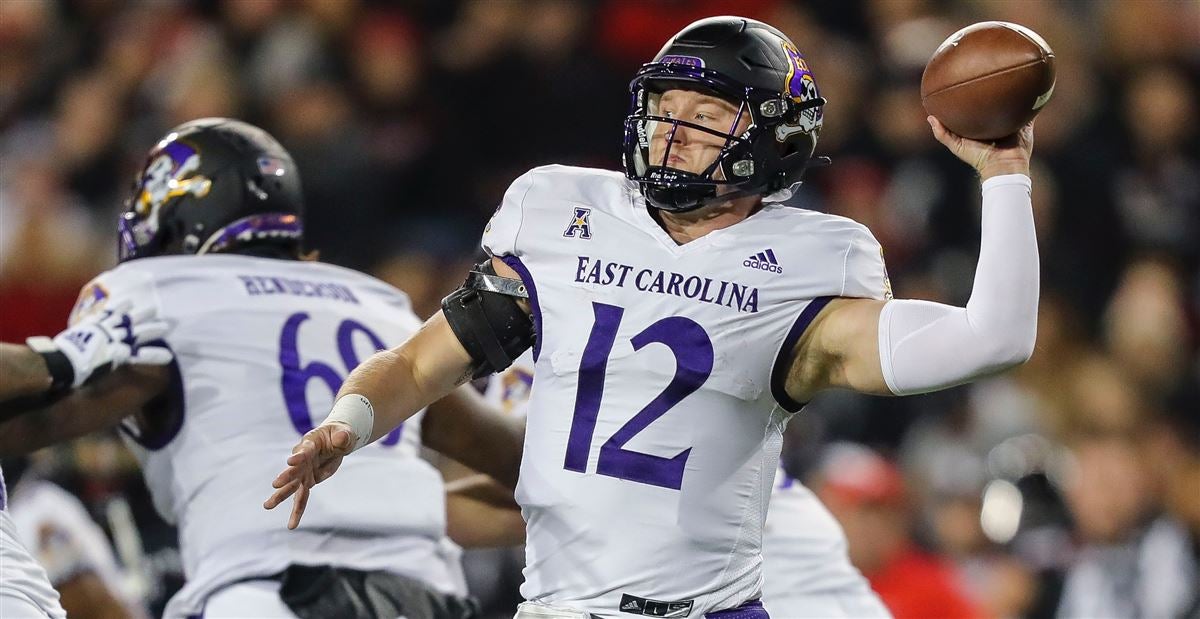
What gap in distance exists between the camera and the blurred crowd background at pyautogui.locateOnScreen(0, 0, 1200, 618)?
7875 millimetres

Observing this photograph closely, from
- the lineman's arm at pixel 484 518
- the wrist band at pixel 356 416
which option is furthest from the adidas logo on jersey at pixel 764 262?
the lineman's arm at pixel 484 518

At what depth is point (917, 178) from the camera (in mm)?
8977

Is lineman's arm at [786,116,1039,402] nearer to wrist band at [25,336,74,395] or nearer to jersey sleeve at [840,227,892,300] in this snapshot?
jersey sleeve at [840,227,892,300]

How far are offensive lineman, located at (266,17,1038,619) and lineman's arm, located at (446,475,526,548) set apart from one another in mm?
1275

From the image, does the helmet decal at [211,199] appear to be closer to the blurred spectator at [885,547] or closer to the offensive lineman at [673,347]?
the offensive lineman at [673,347]

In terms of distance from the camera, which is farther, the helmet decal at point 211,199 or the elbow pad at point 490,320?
the helmet decal at point 211,199

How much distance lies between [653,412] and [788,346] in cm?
32

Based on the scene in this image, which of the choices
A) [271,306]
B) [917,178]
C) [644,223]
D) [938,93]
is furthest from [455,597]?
[917,178]

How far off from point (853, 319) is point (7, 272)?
20.3ft

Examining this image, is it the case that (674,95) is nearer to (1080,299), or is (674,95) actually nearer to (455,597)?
(455,597)

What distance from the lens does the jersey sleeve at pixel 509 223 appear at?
143 inches

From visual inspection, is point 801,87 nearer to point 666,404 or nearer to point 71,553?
point 666,404

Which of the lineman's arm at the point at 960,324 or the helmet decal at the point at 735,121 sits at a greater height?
the helmet decal at the point at 735,121

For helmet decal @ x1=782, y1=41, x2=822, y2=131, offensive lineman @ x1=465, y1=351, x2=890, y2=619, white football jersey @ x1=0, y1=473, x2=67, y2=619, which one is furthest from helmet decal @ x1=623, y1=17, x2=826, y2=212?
white football jersey @ x1=0, y1=473, x2=67, y2=619
